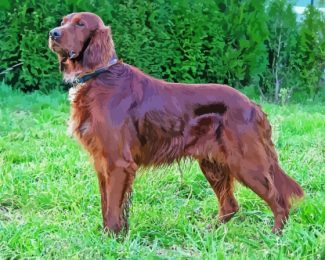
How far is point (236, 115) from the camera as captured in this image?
3535mm

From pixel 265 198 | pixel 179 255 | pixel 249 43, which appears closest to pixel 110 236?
pixel 179 255

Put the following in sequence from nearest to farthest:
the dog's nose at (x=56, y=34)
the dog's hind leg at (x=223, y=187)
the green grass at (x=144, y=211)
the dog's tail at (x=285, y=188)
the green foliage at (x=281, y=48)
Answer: the green grass at (x=144, y=211) → the dog's nose at (x=56, y=34) → the dog's tail at (x=285, y=188) → the dog's hind leg at (x=223, y=187) → the green foliage at (x=281, y=48)

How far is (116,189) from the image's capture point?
11.1 ft

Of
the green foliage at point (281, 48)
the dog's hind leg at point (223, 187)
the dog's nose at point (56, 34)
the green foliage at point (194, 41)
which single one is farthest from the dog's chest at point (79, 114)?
the green foliage at point (281, 48)

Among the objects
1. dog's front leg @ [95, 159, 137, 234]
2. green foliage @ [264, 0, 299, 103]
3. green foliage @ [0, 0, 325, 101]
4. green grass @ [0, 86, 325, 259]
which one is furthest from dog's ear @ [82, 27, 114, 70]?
green foliage @ [264, 0, 299, 103]

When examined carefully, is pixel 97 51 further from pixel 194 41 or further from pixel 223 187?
pixel 194 41

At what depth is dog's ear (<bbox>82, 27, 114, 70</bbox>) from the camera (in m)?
3.40

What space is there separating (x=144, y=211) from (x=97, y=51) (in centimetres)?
108

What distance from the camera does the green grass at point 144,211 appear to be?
3182 mm

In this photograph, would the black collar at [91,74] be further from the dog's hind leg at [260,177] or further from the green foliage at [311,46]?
the green foliage at [311,46]

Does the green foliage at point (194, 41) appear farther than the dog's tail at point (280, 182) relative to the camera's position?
Yes

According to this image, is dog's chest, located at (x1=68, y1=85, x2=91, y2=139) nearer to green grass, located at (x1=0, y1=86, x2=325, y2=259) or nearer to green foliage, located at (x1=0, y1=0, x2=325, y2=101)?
green grass, located at (x1=0, y1=86, x2=325, y2=259)

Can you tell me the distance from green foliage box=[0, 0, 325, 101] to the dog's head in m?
4.15

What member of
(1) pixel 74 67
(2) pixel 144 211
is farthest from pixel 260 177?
(1) pixel 74 67
